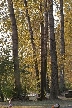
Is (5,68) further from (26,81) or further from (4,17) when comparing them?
(4,17)

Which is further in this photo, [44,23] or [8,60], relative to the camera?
[44,23]

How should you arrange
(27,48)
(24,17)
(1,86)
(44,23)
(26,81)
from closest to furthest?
(1,86), (26,81), (44,23), (24,17), (27,48)

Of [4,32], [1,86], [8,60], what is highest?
[4,32]

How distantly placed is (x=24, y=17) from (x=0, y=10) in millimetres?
4809

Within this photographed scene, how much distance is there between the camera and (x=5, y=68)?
25.5m

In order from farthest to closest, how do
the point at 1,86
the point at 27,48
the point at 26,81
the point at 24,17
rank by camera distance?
the point at 27,48
the point at 24,17
the point at 26,81
the point at 1,86

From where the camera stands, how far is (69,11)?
4712cm

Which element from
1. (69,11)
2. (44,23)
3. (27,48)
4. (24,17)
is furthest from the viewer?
(69,11)

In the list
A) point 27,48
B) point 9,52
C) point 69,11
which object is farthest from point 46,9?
point 69,11

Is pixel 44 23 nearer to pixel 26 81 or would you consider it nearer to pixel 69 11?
pixel 26 81

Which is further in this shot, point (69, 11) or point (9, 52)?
point (69, 11)

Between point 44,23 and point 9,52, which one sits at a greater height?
point 44,23

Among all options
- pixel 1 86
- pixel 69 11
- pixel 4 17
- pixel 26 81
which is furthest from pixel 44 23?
pixel 69 11

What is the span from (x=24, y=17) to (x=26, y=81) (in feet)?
26.2
